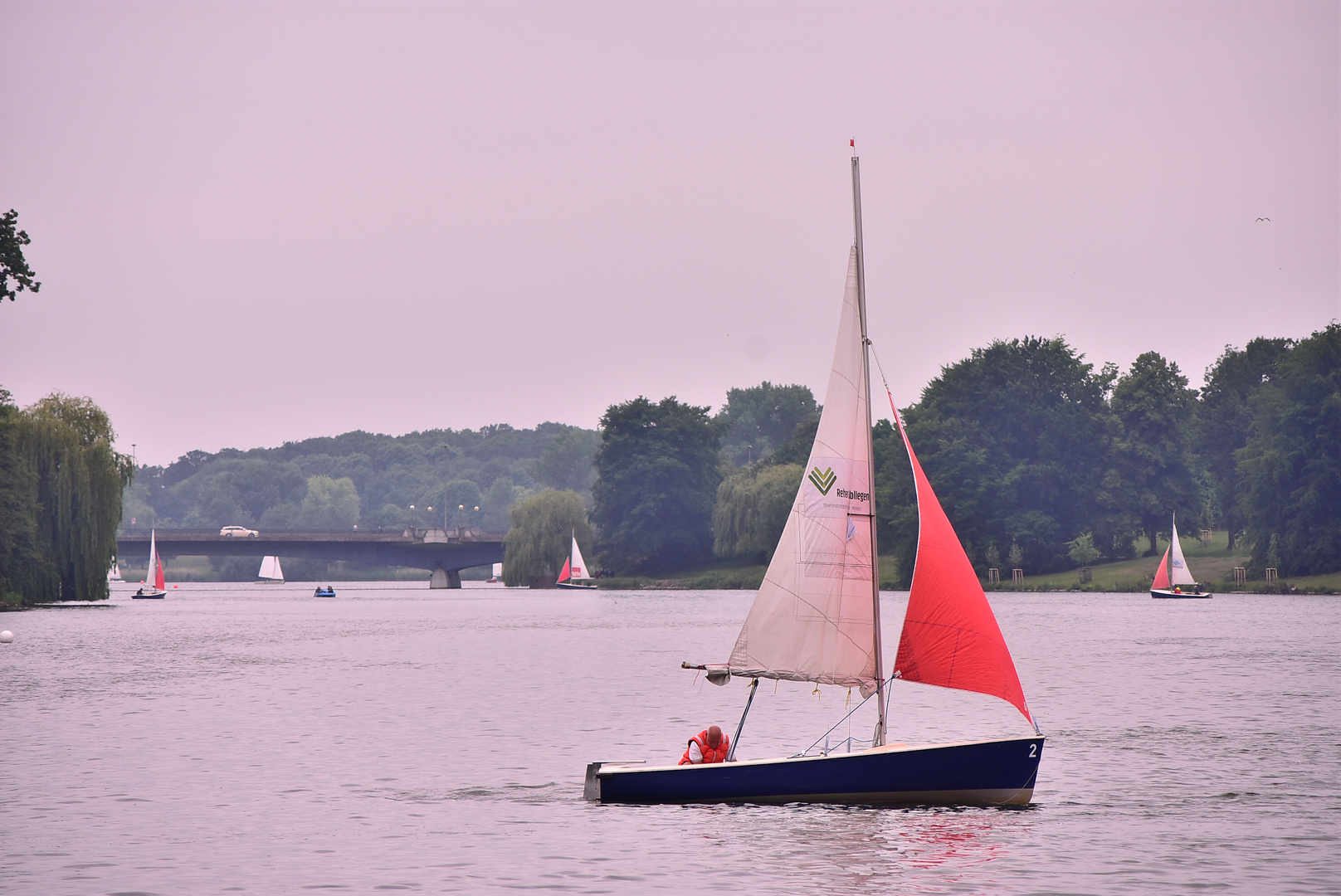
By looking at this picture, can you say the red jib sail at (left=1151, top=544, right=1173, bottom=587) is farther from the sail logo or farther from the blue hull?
the sail logo

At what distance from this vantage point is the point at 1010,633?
249 ft

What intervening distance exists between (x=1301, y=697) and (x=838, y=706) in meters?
13.2

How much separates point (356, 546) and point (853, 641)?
5876 inches

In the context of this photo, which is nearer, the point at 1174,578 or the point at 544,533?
the point at 1174,578

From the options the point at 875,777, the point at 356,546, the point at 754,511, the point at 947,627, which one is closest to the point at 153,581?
the point at 356,546

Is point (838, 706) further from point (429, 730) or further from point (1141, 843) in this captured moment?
point (1141, 843)

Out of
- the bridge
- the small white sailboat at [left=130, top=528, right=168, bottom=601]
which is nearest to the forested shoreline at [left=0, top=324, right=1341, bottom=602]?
the bridge

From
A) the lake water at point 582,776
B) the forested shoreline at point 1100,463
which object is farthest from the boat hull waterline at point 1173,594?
the lake water at point 582,776

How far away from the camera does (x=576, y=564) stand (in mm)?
160625

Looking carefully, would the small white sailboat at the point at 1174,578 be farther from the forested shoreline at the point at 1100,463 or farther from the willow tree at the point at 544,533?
the willow tree at the point at 544,533

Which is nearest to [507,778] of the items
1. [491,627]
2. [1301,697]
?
[1301,697]

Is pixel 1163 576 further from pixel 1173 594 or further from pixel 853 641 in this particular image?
pixel 853 641

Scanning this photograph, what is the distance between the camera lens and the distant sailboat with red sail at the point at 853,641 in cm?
2509

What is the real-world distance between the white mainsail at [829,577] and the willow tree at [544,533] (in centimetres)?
13504
